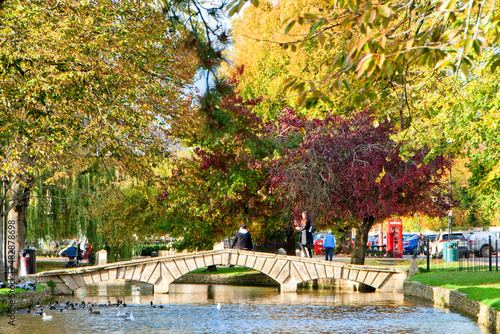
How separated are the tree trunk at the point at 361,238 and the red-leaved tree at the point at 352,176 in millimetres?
135

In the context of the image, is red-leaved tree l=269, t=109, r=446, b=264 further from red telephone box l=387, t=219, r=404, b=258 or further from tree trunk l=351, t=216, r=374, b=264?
red telephone box l=387, t=219, r=404, b=258

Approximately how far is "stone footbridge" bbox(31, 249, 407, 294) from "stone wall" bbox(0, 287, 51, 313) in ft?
7.17

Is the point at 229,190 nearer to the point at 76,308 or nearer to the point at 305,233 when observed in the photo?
the point at 305,233

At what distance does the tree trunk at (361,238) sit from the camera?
78.5 feet

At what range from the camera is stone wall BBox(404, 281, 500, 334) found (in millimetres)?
11852

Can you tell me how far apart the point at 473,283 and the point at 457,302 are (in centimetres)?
193

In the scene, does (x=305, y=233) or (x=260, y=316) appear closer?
(x=260, y=316)

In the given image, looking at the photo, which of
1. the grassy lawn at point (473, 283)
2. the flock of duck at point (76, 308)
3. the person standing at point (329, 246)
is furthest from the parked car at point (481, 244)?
the flock of duck at point (76, 308)

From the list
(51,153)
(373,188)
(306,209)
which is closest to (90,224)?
(306,209)

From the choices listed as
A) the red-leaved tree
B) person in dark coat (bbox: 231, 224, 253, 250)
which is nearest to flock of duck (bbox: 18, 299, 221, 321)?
person in dark coat (bbox: 231, 224, 253, 250)

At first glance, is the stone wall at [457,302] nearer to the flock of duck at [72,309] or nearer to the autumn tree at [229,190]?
the autumn tree at [229,190]

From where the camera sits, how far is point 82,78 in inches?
493

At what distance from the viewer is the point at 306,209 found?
22719 mm

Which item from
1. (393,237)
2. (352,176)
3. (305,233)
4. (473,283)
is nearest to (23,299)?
(305,233)
